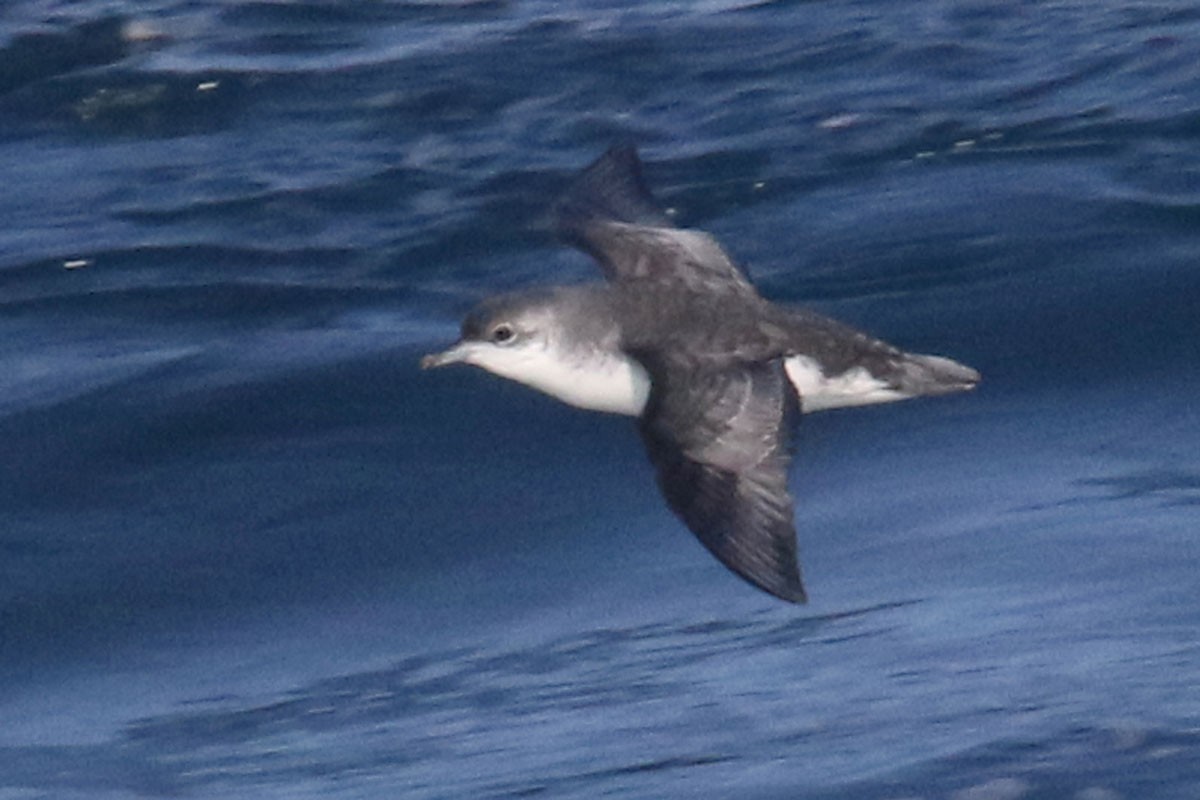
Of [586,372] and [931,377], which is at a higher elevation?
[586,372]

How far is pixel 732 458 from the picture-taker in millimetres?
7004

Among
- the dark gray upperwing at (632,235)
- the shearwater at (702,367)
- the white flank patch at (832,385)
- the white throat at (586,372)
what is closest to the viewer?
the shearwater at (702,367)

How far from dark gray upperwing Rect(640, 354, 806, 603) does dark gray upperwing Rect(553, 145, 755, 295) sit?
94 cm

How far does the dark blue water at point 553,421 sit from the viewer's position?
784cm

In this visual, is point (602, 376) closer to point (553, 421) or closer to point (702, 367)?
point (702, 367)

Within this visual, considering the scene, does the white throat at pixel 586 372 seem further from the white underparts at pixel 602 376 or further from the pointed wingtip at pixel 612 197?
the pointed wingtip at pixel 612 197

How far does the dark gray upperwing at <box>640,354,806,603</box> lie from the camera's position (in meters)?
6.64

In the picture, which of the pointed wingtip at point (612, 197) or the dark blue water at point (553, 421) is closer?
the dark blue water at point (553, 421)

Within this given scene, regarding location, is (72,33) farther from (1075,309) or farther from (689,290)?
(689,290)

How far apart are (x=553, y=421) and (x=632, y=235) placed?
1.95 metres

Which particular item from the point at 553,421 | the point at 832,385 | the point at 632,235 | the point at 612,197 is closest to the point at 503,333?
the point at 832,385

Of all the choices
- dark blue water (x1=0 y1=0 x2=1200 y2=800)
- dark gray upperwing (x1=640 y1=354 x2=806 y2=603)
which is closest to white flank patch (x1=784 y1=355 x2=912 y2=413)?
dark gray upperwing (x1=640 y1=354 x2=806 y2=603)

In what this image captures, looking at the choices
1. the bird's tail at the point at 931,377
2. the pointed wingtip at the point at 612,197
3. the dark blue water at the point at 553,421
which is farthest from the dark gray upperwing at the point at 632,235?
the dark blue water at the point at 553,421

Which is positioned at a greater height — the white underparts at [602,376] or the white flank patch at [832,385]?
the white underparts at [602,376]
